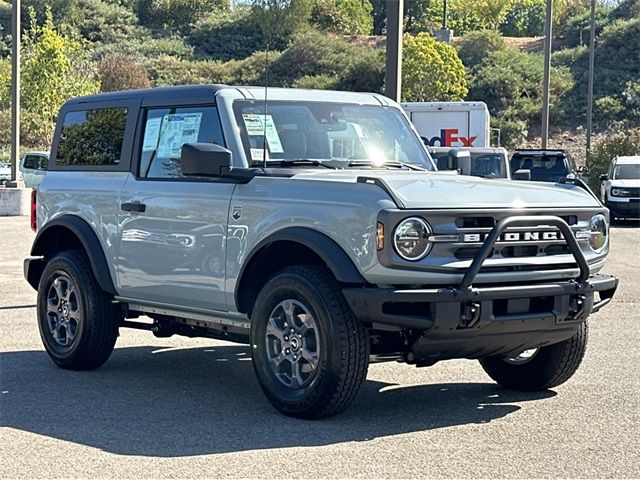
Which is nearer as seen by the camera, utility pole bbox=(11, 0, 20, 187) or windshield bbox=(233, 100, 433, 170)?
windshield bbox=(233, 100, 433, 170)

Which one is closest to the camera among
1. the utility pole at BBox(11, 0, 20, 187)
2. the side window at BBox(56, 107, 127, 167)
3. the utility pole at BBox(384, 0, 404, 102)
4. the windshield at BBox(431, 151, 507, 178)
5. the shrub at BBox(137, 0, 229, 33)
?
the side window at BBox(56, 107, 127, 167)

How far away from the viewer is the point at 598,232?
25.7 ft

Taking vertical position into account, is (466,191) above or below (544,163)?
above

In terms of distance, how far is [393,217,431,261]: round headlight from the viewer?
683 cm

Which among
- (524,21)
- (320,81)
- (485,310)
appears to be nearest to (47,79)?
(320,81)

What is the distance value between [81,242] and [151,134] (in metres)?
1.01

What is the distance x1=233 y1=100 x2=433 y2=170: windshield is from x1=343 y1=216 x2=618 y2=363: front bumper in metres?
1.57

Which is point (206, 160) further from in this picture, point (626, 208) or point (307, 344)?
point (626, 208)

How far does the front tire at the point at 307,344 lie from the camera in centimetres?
699

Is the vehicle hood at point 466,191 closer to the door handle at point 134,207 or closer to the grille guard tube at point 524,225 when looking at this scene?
the grille guard tube at point 524,225

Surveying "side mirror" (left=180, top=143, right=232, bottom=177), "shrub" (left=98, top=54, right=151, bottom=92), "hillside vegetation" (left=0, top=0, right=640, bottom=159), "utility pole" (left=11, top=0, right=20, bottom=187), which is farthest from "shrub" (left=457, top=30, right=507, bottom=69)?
"side mirror" (left=180, top=143, right=232, bottom=177)

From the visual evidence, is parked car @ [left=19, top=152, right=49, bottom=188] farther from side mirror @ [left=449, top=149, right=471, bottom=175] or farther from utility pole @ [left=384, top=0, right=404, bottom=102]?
side mirror @ [left=449, top=149, right=471, bottom=175]

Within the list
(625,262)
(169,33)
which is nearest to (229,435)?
(625,262)

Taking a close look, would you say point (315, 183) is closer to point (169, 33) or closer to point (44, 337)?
point (44, 337)
